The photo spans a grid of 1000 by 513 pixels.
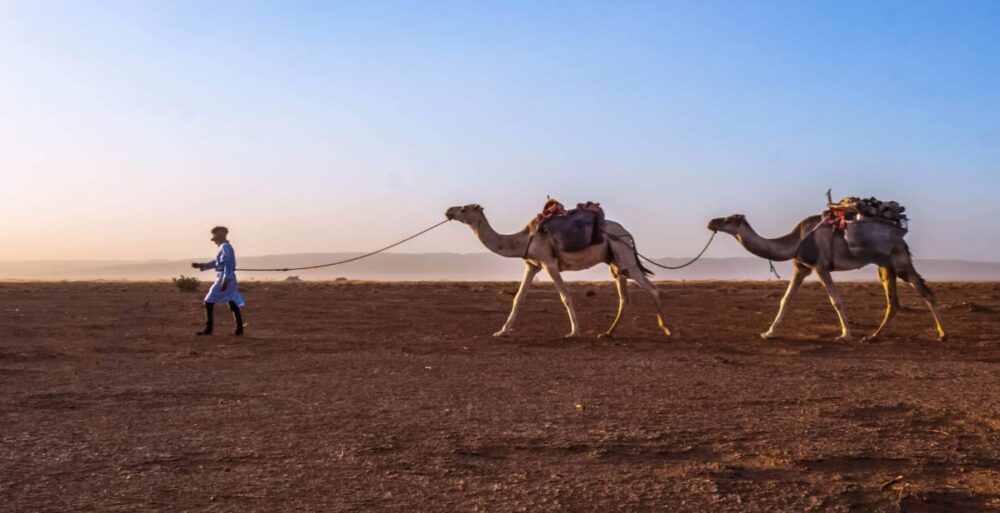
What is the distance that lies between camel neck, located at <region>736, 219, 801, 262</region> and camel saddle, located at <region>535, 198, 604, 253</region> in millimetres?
2347

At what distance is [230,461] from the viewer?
5848 millimetres

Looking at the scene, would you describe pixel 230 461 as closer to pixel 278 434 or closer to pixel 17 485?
pixel 278 434

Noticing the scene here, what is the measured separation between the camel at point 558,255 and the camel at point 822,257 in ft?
4.82

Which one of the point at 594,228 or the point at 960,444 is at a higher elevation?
the point at 594,228

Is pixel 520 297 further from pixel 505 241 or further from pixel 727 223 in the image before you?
pixel 727 223

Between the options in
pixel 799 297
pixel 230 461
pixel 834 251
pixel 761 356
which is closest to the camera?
pixel 230 461

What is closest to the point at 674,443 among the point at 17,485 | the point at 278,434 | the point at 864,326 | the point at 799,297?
the point at 278,434

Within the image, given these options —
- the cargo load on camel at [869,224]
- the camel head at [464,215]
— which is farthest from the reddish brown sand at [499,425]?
the camel head at [464,215]

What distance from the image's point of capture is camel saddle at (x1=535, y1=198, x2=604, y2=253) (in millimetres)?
14758

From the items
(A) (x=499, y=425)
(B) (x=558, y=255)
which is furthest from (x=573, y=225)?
(A) (x=499, y=425)

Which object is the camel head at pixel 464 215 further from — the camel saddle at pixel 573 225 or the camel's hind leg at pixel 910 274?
the camel's hind leg at pixel 910 274

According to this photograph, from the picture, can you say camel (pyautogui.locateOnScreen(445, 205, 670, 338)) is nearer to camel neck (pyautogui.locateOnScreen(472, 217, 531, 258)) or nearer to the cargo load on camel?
camel neck (pyautogui.locateOnScreen(472, 217, 531, 258))

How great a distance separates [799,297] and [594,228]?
15.4m

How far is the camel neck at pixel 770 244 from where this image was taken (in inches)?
583
